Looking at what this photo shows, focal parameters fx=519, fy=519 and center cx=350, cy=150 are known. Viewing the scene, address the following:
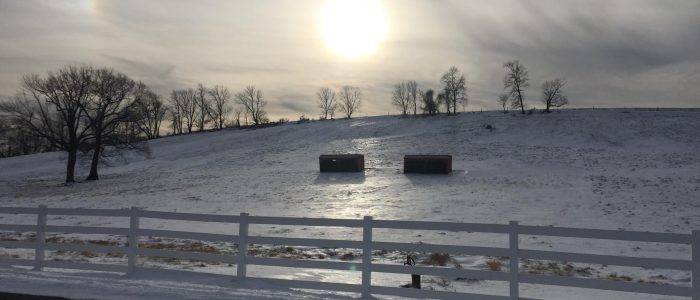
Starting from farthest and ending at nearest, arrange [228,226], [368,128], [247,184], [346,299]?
1. [368,128]
2. [247,184]
3. [228,226]
4. [346,299]

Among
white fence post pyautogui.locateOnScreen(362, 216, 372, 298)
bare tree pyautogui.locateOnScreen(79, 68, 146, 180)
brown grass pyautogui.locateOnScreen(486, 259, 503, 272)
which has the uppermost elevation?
bare tree pyautogui.locateOnScreen(79, 68, 146, 180)

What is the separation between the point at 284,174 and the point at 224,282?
1198 inches

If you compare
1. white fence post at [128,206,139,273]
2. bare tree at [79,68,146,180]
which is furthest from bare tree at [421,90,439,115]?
white fence post at [128,206,139,273]

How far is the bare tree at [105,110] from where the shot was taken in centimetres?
4559

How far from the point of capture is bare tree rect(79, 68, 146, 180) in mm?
45594

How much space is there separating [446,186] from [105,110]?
32.0 meters

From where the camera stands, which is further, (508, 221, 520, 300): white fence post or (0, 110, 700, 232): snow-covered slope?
(0, 110, 700, 232): snow-covered slope

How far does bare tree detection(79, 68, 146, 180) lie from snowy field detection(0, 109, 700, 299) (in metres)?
3.55

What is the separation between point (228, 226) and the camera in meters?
19.8

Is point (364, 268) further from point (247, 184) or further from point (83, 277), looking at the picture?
point (247, 184)

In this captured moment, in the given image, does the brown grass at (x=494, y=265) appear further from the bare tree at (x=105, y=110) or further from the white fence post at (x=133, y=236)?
the bare tree at (x=105, y=110)

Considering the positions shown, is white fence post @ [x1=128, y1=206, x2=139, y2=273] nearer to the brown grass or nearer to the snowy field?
the snowy field

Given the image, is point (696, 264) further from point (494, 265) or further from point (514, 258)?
point (494, 265)

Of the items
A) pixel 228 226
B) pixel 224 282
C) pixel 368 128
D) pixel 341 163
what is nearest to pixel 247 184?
pixel 341 163
